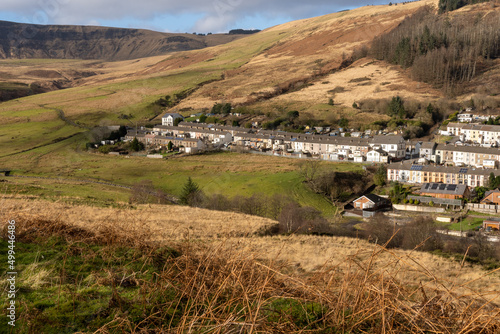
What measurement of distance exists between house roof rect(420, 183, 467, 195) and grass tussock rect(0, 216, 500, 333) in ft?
110

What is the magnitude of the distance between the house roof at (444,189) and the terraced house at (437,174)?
2.88 meters

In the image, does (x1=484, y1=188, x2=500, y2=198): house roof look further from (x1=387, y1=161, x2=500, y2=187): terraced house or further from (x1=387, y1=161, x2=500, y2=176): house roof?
(x1=387, y1=161, x2=500, y2=176): house roof

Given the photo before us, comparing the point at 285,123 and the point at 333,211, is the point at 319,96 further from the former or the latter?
the point at 333,211

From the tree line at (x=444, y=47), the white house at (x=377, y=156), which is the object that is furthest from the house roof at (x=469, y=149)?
the tree line at (x=444, y=47)

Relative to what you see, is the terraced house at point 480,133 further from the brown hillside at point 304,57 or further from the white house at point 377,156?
the brown hillside at point 304,57

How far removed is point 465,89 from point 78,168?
64600 mm

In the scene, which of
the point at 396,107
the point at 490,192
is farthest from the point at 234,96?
the point at 490,192

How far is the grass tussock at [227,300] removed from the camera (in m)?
3.74

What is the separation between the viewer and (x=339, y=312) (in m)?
4.01

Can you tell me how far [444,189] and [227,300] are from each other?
118 feet

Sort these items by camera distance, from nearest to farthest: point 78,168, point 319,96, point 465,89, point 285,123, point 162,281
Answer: point 162,281, point 78,168, point 285,123, point 465,89, point 319,96

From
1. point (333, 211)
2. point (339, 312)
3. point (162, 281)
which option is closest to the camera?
point (339, 312)

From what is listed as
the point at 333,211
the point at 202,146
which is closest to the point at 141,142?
the point at 202,146

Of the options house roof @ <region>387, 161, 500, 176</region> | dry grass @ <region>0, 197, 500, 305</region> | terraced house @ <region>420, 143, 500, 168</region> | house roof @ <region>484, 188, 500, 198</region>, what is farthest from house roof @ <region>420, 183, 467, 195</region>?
dry grass @ <region>0, 197, 500, 305</region>
